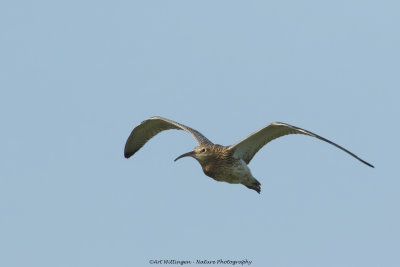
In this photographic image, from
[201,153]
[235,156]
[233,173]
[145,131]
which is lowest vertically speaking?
[233,173]

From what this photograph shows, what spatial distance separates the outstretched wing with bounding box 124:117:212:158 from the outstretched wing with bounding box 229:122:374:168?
2.34 m

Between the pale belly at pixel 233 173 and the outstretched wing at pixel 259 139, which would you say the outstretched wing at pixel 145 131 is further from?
the pale belly at pixel 233 173

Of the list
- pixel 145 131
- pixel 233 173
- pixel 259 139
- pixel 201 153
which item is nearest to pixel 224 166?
pixel 233 173

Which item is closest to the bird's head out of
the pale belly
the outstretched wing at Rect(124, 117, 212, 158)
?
the pale belly

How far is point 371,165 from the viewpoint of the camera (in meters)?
15.5

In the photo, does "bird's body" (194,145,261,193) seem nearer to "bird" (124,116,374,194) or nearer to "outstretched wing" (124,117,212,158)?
"bird" (124,116,374,194)

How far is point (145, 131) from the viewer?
2359cm

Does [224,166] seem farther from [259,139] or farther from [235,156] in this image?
[259,139]

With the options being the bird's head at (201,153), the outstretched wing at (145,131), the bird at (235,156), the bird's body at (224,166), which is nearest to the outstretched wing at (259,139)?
the bird at (235,156)

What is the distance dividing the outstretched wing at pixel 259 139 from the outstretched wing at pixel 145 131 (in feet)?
7.69

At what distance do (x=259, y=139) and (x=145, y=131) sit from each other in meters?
4.71

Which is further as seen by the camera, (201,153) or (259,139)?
(259,139)

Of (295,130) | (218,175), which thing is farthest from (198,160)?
(295,130)

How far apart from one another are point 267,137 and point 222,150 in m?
1.20
